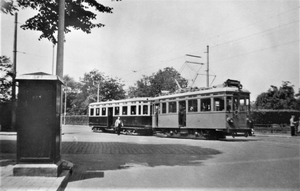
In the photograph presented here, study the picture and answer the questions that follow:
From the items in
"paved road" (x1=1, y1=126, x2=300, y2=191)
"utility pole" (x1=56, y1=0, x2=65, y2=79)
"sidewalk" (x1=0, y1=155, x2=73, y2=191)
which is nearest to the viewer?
"sidewalk" (x1=0, y1=155, x2=73, y2=191)

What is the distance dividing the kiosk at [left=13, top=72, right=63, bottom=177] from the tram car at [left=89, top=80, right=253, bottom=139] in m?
12.6

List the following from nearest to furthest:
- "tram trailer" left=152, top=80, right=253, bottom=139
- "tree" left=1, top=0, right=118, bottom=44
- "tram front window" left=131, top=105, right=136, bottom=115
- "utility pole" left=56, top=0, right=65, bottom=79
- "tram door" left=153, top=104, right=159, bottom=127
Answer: "utility pole" left=56, top=0, right=65, bottom=79
"tree" left=1, top=0, right=118, bottom=44
"tram trailer" left=152, top=80, right=253, bottom=139
"tram door" left=153, top=104, right=159, bottom=127
"tram front window" left=131, top=105, right=136, bottom=115

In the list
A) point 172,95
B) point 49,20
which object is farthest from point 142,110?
point 49,20

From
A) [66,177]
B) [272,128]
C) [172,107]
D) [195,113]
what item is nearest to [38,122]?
[66,177]

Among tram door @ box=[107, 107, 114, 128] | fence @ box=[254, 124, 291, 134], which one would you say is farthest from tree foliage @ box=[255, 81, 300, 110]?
tram door @ box=[107, 107, 114, 128]

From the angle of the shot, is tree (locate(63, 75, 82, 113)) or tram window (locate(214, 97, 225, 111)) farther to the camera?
tree (locate(63, 75, 82, 113))

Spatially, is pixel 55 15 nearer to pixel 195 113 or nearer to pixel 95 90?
pixel 195 113

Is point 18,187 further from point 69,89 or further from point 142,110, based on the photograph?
point 69,89

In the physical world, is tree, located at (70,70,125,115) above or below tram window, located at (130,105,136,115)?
above

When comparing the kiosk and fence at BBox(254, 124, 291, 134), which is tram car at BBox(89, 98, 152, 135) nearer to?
fence at BBox(254, 124, 291, 134)

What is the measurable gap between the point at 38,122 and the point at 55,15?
4972 millimetres

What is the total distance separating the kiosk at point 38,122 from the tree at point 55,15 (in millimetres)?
4243

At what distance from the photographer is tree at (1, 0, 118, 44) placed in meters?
9.73

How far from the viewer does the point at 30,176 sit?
599 cm
